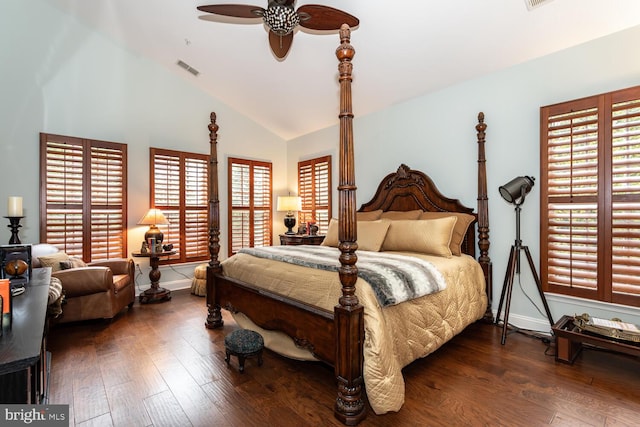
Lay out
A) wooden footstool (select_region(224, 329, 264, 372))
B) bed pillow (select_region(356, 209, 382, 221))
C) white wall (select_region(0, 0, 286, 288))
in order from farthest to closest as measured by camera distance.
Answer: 1. bed pillow (select_region(356, 209, 382, 221))
2. white wall (select_region(0, 0, 286, 288))
3. wooden footstool (select_region(224, 329, 264, 372))

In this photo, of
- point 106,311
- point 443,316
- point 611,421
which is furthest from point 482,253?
point 106,311

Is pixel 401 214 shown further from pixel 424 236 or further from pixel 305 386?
pixel 305 386

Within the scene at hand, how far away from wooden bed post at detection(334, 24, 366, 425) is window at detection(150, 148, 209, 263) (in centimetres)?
364

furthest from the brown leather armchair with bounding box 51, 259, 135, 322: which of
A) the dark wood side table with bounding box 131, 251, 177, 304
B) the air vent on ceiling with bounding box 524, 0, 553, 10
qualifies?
the air vent on ceiling with bounding box 524, 0, 553, 10

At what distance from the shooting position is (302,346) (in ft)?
7.25

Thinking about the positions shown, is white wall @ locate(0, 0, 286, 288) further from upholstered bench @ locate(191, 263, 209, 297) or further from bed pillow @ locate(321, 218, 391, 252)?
bed pillow @ locate(321, 218, 391, 252)

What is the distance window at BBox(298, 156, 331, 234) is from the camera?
531 cm

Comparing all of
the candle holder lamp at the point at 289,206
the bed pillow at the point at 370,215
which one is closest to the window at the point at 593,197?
the bed pillow at the point at 370,215

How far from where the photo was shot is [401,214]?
13.0ft

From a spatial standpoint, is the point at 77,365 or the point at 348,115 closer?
the point at 348,115

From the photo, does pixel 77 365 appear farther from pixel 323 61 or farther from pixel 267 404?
pixel 323 61

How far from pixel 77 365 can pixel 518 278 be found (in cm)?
399

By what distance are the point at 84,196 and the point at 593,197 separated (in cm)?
560

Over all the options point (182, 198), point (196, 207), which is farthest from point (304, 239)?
point (182, 198)
